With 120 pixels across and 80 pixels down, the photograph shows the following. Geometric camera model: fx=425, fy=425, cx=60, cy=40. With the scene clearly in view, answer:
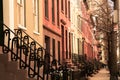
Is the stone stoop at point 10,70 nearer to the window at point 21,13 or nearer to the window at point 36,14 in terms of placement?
the window at point 21,13

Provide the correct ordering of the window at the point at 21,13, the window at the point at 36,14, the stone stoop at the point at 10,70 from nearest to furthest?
1. the stone stoop at the point at 10,70
2. the window at the point at 21,13
3. the window at the point at 36,14

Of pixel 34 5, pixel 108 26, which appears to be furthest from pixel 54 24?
pixel 34 5

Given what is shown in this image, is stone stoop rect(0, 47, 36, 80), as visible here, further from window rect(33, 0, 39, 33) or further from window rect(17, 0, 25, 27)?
window rect(33, 0, 39, 33)

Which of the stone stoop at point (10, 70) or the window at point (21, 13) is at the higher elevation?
the window at point (21, 13)

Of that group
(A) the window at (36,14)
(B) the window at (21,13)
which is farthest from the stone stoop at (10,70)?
(A) the window at (36,14)

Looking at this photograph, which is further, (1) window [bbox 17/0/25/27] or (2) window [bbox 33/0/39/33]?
(2) window [bbox 33/0/39/33]

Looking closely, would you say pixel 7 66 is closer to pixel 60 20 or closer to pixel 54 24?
pixel 54 24

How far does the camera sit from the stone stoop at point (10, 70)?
10.5 meters

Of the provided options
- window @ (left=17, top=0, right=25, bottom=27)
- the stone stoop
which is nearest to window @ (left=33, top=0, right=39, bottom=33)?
window @ (left=17, top=0, right=25, bottom=27)

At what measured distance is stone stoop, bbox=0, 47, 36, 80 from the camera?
34.6 feet

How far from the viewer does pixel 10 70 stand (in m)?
10.9

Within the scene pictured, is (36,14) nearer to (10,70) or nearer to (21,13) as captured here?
(21,13)

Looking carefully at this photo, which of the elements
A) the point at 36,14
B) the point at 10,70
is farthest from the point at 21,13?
the point at 10,70

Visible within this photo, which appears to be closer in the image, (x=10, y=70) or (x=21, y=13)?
(x=10, y=70)
